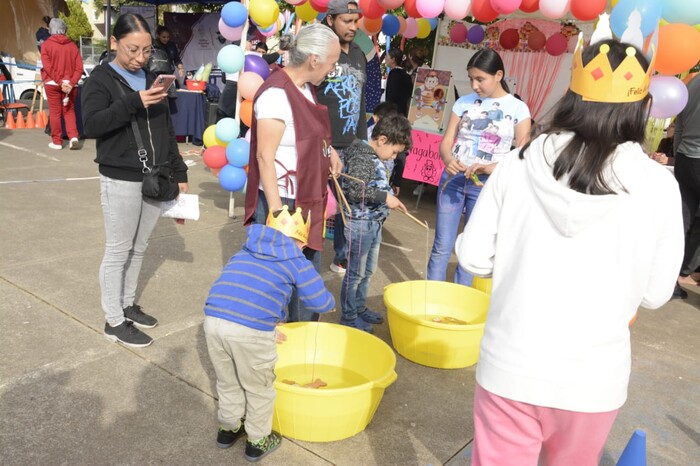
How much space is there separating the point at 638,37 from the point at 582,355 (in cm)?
82

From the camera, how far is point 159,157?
3.18 m

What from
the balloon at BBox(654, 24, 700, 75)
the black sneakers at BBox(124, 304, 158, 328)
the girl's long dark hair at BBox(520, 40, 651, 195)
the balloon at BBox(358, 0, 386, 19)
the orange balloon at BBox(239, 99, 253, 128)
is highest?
the balloon at BBox(358, 0, 386, 19)

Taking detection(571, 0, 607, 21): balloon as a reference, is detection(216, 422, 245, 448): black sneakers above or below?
below

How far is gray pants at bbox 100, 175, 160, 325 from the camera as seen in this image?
310 centimetres

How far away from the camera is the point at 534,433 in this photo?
5.08ft

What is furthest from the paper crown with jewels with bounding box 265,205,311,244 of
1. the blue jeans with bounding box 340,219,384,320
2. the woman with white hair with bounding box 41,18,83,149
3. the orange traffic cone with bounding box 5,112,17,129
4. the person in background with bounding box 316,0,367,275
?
the orange traffic cone with bounding box 5,112,17,129

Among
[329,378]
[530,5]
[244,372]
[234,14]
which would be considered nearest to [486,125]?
[329,378]

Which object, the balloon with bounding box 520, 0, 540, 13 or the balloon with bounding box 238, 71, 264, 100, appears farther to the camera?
the balloon with bounding box 520, 0, 540, 13

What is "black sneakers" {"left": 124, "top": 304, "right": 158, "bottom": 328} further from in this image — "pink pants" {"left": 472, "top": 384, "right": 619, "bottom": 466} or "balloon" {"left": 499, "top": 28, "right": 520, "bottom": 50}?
"balloon" {"left": 499, "top": 28, "right": 520, "bottom": 50}

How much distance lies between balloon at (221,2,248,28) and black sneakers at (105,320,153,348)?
117 inches

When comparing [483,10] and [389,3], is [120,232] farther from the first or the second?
[483,10]

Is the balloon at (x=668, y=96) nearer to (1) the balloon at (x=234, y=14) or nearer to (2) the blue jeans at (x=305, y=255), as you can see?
(2) the blue jeans at (x=305, y=255)

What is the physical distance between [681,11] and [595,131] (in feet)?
10.6

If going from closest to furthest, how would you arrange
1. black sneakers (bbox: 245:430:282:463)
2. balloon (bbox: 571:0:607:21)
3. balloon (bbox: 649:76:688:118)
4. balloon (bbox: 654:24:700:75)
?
black sneakers (bbox: 245:430:282:463) < balloon (bbox: 654:24:700:75) < balloon (bbox: 649:76:688:118) < balloon (bbox: 571:0:607:21)
